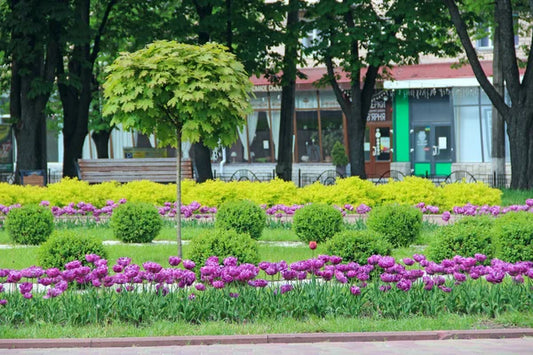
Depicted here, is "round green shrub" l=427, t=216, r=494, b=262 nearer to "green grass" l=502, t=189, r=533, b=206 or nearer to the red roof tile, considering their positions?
"green grass" l=502, t=189, r=533, b=206

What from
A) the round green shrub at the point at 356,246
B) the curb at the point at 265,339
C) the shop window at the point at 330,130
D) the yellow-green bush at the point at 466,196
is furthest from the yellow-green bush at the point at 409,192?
the shop window at the point at 330,130

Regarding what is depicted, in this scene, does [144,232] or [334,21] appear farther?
[334,21]

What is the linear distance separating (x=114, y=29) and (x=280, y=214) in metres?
17.6

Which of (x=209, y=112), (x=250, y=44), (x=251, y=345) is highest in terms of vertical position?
(x=250, y=44)

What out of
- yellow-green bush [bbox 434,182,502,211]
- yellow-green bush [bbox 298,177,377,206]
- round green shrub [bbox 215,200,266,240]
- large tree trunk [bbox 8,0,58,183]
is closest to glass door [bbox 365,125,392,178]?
large tree trunk [bbox 8,0,58,183]

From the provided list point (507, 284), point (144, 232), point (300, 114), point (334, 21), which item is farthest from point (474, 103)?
point (507, 284)

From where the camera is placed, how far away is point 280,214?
1877 cm

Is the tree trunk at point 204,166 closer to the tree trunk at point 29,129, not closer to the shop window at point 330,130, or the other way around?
the tree trunk at point 29,129

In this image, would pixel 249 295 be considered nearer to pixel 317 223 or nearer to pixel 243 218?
pixel 317 223

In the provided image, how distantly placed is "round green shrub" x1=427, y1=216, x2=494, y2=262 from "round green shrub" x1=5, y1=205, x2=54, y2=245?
6.71 metres

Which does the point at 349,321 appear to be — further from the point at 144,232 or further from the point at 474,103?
the point at 474,103

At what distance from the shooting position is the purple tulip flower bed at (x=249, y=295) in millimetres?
8938

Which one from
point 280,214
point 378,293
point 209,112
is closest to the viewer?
point 378,293

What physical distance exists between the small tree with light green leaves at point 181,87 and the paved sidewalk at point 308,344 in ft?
15.9
